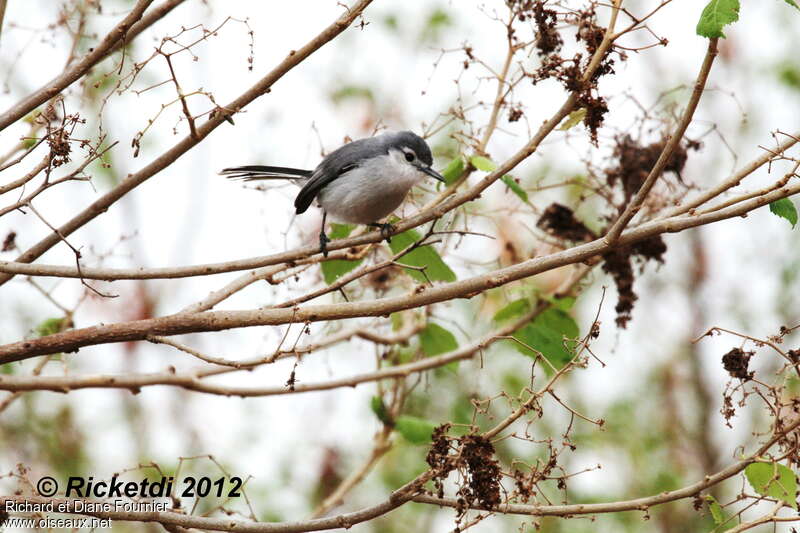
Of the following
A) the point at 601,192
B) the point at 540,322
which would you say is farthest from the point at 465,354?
the point at 601,192

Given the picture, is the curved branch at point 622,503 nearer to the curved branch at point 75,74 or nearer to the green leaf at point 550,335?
the green leaf at point 550,335

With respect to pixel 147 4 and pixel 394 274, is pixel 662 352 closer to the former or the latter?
pixel 394 274

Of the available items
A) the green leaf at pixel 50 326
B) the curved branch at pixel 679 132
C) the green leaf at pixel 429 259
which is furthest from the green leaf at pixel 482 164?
the green leaf at pixel 50 326

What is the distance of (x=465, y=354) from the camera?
419cm

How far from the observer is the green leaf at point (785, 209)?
9.68 ft

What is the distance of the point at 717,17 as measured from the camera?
2465mm

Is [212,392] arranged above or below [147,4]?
below

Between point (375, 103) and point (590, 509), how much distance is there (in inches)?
215

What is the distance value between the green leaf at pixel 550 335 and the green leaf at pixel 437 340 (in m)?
0.46

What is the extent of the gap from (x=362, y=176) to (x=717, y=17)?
2.78 metres

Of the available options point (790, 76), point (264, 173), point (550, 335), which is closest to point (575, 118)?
point (550, 335)

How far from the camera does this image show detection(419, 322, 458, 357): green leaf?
438 centimetres

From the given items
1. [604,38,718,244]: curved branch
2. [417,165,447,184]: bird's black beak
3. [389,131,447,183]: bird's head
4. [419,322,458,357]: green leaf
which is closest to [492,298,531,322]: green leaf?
[419,322,458,357]: green leaf

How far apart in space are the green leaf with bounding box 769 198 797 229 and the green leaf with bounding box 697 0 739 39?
2.47 ft
